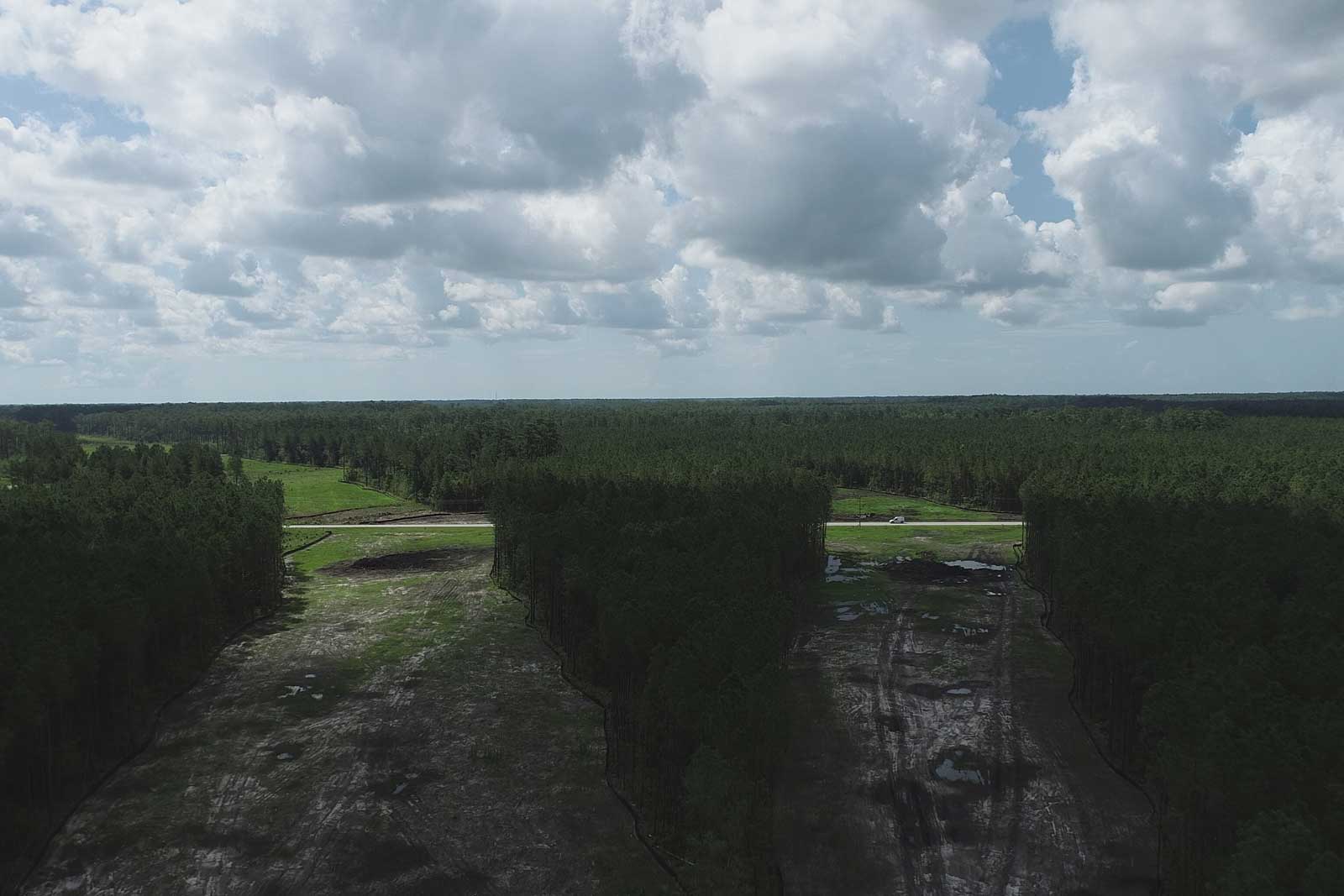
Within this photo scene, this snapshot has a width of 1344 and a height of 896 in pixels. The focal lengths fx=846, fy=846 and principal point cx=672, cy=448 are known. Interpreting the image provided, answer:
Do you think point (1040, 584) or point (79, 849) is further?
point (1040, 584)

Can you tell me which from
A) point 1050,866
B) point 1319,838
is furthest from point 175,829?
point 1319,838

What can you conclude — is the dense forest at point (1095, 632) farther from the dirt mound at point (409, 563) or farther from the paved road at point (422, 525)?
the paved road at point (422, 525)

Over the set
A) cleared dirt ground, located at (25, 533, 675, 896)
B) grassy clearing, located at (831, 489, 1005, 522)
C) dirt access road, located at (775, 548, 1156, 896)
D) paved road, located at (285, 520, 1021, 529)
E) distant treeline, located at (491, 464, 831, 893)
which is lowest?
cleared dirt ground, located at (25, 533, 675, 896)

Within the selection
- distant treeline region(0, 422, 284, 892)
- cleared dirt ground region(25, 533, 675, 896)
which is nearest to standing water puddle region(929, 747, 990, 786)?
cleared dirt ground region(25, 533, 675, 896)

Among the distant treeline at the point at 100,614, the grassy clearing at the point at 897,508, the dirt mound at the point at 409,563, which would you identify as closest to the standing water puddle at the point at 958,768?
the distant treeline at the point at 100,614

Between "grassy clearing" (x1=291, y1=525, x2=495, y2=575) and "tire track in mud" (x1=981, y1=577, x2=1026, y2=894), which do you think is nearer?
"tire track in mud" (x1=981, y1=577, x2=1026, y2=894)

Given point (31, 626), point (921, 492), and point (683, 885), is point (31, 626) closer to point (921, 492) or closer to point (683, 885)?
point (683, 885)

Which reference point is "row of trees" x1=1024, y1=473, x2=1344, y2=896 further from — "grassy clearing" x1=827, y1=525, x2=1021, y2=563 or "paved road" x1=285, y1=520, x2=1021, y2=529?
"paved road" x1=285, y1=520, x2=1021, y2=529
